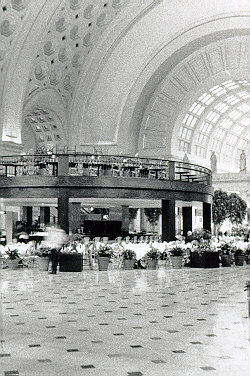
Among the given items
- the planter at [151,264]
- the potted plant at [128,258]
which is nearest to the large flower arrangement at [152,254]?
the planter at [151,264]

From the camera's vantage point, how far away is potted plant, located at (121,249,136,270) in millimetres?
21812

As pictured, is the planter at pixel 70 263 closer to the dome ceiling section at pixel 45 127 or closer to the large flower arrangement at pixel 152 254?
the large flower arrangement at pixel 152 254

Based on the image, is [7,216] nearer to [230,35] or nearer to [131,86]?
[131,86]

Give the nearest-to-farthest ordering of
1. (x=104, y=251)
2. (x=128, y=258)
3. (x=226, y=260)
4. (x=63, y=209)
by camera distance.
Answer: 1. (x=104, y=251)
2. (x=128, y=258)
3. (x=226, y=260)
4. (x=63, y=209)

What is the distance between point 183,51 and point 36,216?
1542cm

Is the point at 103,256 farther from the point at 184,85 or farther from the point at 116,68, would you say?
the point at 184,85

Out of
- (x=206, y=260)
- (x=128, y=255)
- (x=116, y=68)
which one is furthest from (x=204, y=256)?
(x=116, y=68)

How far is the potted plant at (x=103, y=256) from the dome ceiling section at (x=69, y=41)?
49.3 ft

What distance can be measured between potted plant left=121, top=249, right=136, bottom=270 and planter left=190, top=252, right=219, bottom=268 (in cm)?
250

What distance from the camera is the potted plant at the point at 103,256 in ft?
68.9

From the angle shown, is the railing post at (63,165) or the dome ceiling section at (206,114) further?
the dome ceiling section at (206,114)

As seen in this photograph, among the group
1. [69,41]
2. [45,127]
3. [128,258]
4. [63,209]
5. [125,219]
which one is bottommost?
[128,258]

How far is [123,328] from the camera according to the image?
10078mm

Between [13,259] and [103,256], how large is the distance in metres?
3.18
